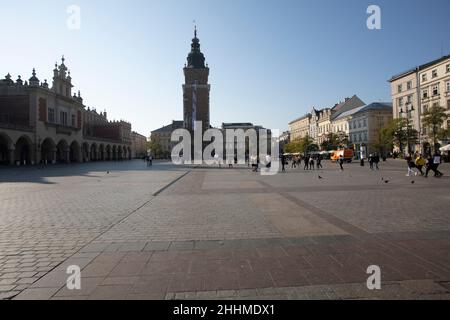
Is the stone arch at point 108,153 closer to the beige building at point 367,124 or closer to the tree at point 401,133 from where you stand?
the beige building at point 367,124

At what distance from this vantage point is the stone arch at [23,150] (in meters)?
53.1

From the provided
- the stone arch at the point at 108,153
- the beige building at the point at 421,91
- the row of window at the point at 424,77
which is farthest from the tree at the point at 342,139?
the stone arch at the point at 108,153

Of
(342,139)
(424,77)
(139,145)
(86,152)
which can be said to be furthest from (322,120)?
(139,145)

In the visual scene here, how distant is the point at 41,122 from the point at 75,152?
49.6ft

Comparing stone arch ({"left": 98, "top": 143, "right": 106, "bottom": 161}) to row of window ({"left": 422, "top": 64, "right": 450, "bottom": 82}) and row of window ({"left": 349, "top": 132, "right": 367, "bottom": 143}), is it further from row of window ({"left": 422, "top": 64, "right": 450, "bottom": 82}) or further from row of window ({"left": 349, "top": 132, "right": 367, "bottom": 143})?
row of window ({"left": 422, "top": 64, "right": 450, "bottom": 82})

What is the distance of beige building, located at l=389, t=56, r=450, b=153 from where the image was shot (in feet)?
168

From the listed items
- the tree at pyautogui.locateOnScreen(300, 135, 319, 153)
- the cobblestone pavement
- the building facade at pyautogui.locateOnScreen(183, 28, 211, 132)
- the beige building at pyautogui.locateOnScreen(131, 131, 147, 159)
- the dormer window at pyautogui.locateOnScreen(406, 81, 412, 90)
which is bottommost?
the cobblestone pavement

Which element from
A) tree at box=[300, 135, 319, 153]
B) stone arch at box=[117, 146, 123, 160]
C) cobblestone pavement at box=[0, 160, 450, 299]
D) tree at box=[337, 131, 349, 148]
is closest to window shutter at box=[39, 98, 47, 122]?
stone arch at box=[117, 146, 123, 160]

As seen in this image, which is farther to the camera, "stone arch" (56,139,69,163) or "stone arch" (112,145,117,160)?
"stone arch" (112,145,117,160)

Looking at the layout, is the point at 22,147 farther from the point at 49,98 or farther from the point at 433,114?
the point at 433,114

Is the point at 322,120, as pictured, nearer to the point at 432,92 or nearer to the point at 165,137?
the point at 432,92

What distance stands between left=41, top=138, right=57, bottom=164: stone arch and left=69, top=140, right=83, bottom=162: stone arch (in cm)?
765

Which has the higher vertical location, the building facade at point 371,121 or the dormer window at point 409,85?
the dormer window at point 409,85

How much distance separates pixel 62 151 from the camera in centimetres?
6569
